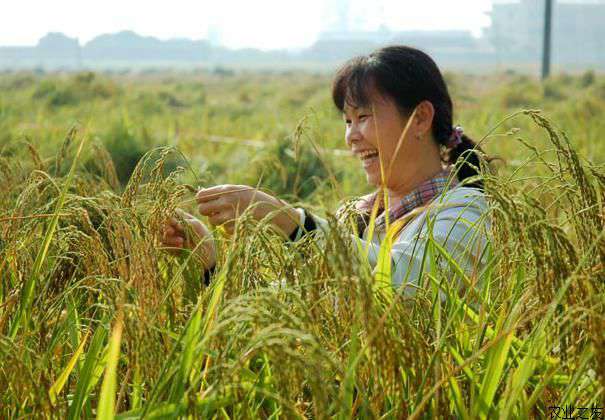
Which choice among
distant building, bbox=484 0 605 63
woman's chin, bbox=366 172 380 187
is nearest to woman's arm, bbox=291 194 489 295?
woman's chin, bbox=366 172 380 187

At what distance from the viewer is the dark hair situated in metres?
2.02

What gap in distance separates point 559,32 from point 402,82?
141m

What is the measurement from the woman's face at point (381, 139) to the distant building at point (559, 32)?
420 feet

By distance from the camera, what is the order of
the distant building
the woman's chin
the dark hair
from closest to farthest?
the woman's chin → the dark hair → the distant building

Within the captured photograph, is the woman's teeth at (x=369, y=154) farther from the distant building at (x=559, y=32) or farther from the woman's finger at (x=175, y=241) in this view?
the distant building at (x=559, y=32)

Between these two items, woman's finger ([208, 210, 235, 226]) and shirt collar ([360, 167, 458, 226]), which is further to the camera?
shirt collar ([360, 167, 458, 226])

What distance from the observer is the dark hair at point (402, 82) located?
2021 millimetres

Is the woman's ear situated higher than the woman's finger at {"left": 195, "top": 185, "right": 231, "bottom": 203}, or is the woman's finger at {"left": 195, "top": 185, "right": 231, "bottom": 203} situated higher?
the woman's ear

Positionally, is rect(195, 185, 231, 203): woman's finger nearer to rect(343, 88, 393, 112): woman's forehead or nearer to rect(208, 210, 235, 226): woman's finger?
rect(208, 210, 235, 226): woman's finger

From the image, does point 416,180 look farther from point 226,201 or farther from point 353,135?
point 226,201

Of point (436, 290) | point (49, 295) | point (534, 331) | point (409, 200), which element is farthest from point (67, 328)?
point (409, 200)

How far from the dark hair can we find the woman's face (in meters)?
0.02

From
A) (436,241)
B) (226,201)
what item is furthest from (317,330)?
(226,201)

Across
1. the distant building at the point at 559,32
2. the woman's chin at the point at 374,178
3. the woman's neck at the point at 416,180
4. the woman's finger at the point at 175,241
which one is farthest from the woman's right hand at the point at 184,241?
the distant building at the point at 559,32
